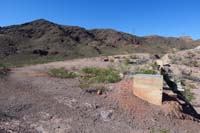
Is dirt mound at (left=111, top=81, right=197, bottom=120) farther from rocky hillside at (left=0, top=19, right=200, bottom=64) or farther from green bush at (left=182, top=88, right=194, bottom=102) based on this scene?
rocky hillside at (left=0, top=19, right=200, bottom=64)

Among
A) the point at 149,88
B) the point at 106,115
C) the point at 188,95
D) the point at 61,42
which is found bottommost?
the point at 188,95

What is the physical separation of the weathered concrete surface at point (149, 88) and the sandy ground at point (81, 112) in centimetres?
25

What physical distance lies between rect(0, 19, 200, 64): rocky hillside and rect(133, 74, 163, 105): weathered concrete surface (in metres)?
35.2

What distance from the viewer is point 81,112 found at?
8.21m

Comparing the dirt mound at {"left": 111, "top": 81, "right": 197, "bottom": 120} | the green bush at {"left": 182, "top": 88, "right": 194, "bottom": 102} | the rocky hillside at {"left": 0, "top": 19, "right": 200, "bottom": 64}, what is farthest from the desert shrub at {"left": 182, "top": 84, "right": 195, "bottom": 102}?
the rocky hillside at {"left": 0, "top": 19, "right": 200, "bottom": 64}

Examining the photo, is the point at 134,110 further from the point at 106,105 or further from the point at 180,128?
the point at 180,128

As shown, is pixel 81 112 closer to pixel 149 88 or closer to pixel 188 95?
pixel 149 88

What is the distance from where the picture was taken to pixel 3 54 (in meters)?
45.1

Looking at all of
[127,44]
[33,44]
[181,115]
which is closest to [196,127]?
[181,115]

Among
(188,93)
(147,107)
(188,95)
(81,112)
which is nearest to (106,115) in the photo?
(81,112)

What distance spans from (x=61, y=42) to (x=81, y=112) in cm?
5270

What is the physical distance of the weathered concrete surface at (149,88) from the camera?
31.0 ft

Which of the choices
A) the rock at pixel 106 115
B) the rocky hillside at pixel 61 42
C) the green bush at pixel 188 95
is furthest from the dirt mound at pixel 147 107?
the rocky hillside at pixel 61 42

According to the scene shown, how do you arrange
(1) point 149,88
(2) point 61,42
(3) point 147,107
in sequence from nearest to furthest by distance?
(3) point 147,107 < (1) point 149,88 < (2) point 61,42
